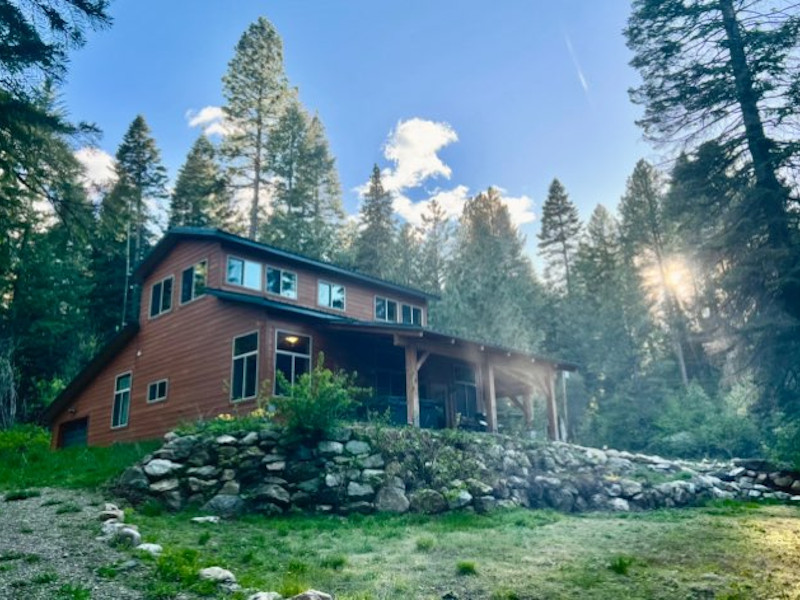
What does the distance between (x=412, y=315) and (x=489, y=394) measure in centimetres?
730

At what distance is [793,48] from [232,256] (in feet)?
51.9

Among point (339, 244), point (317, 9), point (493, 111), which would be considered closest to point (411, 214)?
point (339, 244)

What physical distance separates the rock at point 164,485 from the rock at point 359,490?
321 centimetres

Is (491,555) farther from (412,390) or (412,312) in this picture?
(412,312)

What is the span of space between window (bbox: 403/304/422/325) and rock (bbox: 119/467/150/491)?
1418 centimetres

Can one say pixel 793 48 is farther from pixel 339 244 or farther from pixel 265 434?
pixel 339 244

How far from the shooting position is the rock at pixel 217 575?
5.37m

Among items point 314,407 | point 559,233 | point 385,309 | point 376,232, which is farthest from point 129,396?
point 559,233

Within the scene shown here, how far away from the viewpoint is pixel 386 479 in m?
11.0

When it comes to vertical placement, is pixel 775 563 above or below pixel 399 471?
below

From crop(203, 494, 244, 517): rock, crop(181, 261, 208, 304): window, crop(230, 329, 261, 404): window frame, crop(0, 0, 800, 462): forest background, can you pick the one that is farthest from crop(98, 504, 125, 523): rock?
crop(181, 261, 208, 304): window

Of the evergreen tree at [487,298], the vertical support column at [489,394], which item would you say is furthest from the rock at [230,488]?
the evergreen tree at [487,298]

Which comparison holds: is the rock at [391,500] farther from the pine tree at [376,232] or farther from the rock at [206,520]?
the pine tree at [376,232]

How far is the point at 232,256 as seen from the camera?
17.4 m
